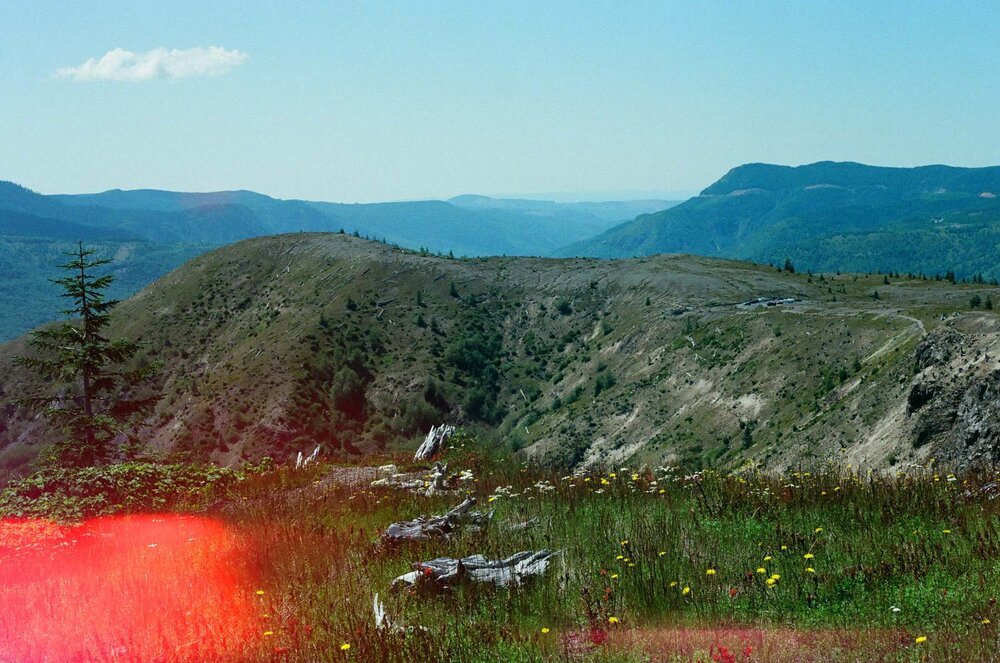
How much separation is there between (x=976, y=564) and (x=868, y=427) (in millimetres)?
28825

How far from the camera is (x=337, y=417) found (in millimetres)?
81688

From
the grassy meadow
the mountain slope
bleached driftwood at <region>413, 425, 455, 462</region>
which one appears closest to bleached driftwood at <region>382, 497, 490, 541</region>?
the grassy meadow

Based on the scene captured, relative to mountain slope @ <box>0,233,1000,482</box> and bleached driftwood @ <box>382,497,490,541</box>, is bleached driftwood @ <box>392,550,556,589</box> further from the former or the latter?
mountain slope @ <box>0,233,1000,482</box>

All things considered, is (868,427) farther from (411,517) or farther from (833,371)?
(411,517)

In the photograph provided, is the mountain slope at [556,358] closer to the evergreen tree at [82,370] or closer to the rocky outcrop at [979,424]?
the rocky outcrop at [979,424]

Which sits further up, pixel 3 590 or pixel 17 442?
pixel 3 590

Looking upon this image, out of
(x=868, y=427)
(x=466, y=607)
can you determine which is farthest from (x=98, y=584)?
(x=868, y=427)

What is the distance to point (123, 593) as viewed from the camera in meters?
9.34

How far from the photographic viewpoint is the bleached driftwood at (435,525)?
33.8 feet

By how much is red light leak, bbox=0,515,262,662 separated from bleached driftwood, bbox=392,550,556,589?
5.69 feet

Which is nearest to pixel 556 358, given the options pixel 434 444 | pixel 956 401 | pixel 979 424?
pixel 956 401

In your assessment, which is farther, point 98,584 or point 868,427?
point 868,427

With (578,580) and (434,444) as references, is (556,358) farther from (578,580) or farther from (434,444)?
(578,580)

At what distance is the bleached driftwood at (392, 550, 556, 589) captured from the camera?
8.44 metres
